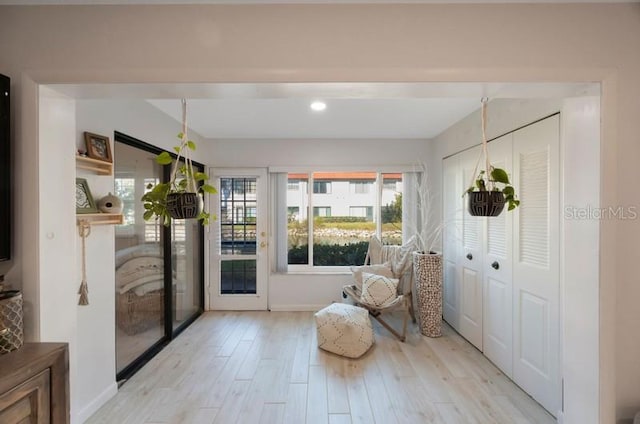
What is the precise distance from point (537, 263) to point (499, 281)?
48cm

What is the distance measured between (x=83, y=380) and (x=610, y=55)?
3.43 m

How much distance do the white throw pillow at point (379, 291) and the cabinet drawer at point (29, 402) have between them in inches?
108

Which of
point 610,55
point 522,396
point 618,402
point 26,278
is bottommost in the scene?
point 522,396

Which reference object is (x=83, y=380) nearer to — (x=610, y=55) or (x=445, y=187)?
(x=610, y=55)

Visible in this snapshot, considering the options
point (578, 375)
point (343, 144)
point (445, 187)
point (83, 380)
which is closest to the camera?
point (578, 375)

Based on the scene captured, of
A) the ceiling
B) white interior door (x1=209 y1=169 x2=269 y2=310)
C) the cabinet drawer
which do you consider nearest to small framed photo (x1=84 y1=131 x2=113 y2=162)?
the ceiling

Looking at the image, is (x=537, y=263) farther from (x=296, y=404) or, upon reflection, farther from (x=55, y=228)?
(x=55, y=228)

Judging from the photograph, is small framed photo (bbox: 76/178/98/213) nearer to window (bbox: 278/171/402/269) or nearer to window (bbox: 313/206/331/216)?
window (bbox: 278/171/402/269)

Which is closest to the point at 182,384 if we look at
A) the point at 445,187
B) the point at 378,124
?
the point at 378,124

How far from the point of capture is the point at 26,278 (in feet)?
4.21

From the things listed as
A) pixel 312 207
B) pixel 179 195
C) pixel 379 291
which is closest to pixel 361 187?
pixel 312 207

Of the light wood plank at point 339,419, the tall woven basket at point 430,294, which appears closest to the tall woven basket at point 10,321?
the light wood plank at point 339,419

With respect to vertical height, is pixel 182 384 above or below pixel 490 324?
below

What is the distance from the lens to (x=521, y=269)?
7.73 feet
